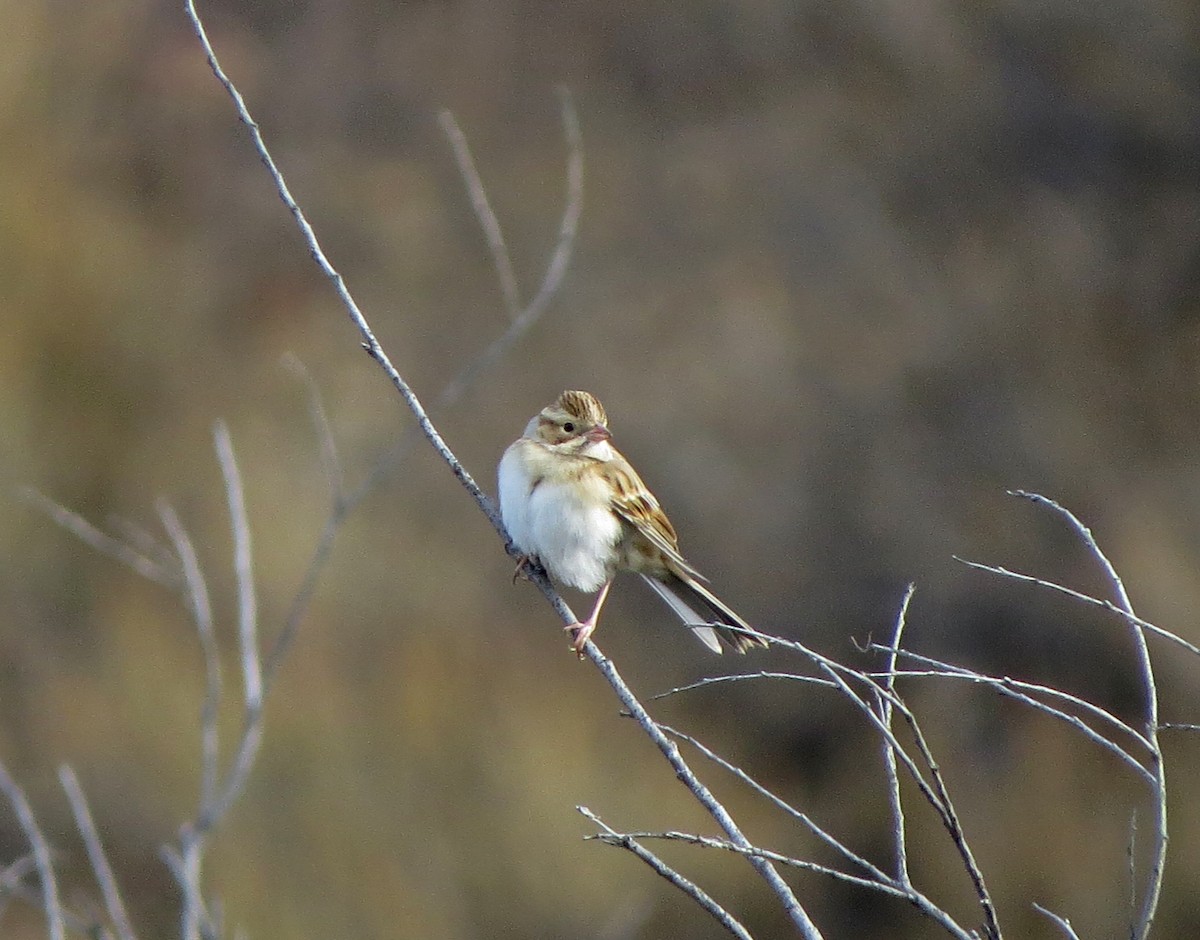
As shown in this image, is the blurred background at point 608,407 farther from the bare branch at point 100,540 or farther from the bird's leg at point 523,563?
the bird's leg at point 523,563

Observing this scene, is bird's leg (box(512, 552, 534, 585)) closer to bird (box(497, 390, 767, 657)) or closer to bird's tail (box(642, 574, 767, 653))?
bird (box(497, 390, 767, 657))

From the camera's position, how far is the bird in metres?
4.86

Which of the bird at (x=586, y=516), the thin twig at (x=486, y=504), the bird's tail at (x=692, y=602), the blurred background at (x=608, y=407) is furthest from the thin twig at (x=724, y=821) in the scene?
the blurred background at (x=608, y=407)

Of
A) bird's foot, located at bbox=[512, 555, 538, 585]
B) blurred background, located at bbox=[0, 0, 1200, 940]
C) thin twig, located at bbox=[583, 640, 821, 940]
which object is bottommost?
blurred background, located at bbox=[0, 0, 1200, 940]

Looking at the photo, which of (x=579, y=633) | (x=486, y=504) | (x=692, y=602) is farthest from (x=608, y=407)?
(x=486, y=504)

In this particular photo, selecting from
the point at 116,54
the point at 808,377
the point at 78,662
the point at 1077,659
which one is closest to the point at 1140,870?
the point at 1077,659

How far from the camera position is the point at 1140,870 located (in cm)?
1077

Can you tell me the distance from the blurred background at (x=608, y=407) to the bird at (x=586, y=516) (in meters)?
4.70

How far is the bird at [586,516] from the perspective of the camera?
4863mm

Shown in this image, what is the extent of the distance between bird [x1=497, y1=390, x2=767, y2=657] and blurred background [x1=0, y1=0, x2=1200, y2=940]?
4701mm

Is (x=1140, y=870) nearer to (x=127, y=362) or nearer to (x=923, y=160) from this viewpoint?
(x=923, y=160)

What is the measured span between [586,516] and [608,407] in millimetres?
6196

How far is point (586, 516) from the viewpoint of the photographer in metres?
4.97

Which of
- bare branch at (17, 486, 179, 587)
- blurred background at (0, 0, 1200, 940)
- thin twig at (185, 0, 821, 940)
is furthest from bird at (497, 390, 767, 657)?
blurred background at (0, 0, 1200, 940)
